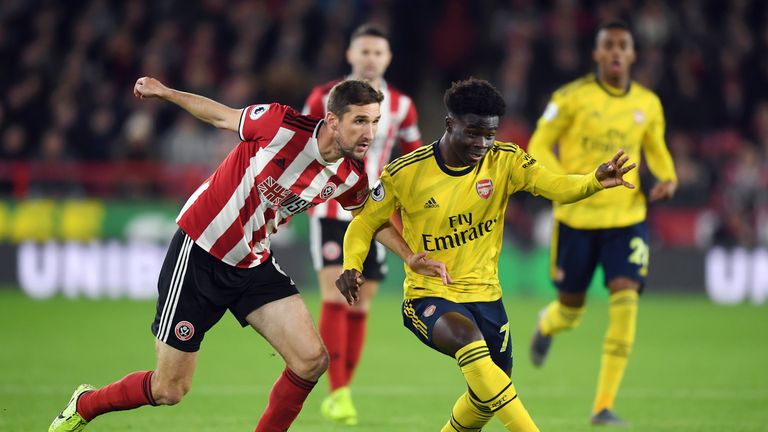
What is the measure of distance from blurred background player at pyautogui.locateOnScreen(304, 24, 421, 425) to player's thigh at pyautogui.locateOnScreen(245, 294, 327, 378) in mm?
1669

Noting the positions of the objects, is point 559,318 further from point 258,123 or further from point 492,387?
point 258,123

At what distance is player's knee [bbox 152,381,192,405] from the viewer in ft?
19.7

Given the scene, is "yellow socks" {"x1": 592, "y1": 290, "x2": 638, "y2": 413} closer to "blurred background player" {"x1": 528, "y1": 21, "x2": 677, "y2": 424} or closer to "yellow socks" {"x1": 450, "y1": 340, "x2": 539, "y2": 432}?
"blurred background player" {"x1": 528, "y1": 21, "x2": 677, "y2": 424}

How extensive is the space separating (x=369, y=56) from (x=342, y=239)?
1.26 meters

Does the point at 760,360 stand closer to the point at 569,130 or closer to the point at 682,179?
the point at 569,130

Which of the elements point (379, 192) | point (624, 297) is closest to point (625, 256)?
point (624, 297)

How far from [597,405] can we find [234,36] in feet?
39.8

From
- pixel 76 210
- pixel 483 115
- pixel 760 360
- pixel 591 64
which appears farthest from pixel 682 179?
pixel 483 115

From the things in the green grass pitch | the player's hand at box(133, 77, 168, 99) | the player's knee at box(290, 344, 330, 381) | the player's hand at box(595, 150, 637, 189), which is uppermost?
the player's hand at box(133, 77, 168, 99)

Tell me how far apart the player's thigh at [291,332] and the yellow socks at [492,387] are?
82 centimetres

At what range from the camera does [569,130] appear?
8.10 m


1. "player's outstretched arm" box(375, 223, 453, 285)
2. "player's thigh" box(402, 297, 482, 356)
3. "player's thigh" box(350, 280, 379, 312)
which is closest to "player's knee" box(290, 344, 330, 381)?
"player's thigh" box(402, 297, 482, 356)

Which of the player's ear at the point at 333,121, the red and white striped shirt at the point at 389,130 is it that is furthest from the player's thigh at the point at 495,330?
the red and white striped shirt at the point at 389,130

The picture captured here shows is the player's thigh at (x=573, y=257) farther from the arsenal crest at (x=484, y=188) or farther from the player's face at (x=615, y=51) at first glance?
the arsenal crest at (x=484, y=188)
